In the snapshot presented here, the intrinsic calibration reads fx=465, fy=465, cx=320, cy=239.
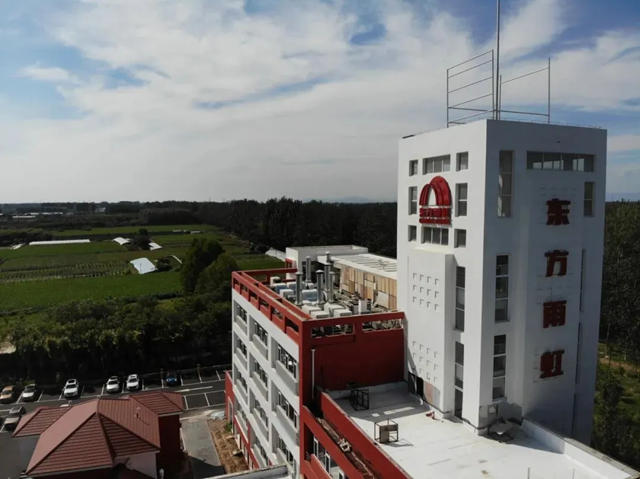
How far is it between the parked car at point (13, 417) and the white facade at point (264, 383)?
16090 mm

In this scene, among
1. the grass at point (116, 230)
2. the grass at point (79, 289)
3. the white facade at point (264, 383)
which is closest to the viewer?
the white facade at point (264, 383)

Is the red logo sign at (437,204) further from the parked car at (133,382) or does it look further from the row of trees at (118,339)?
the row of trees at (118,339)

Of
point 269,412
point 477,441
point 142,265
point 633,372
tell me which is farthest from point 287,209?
point 477,441

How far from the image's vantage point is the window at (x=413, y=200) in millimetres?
19578

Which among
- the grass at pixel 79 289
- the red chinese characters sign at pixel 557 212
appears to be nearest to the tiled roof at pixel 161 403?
the red chinese characters sign at pixel 557 212

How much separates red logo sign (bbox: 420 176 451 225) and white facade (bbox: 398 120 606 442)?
0.22 metres

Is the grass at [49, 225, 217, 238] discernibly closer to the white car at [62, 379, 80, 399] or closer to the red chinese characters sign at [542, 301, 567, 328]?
the white car at [62, 379, 80, 399]

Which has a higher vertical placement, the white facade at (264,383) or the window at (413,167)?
the window at (413,167)

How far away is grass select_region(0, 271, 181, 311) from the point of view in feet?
214

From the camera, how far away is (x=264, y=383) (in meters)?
25.8

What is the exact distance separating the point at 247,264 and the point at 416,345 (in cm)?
7510

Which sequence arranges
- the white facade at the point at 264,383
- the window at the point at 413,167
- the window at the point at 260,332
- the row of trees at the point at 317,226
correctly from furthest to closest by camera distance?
1. the row of trees at the point at 317,226
2. the window at the point at 260,332
3. the white facade at the point at 264,383
4. the window at the point at 413,167

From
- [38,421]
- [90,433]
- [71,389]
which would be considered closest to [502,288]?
[90,433]

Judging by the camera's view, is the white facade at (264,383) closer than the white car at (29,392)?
Yes
